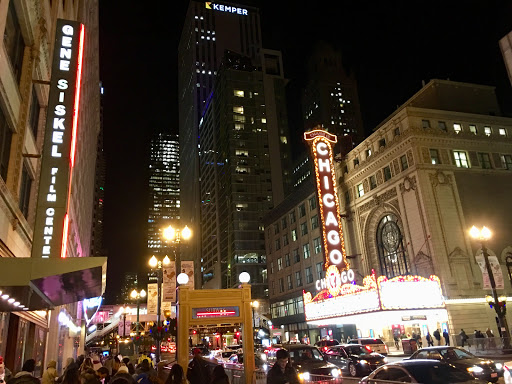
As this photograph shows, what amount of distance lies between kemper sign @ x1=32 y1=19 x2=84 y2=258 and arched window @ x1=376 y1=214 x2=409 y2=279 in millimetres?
37172

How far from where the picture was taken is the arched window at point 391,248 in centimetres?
4506

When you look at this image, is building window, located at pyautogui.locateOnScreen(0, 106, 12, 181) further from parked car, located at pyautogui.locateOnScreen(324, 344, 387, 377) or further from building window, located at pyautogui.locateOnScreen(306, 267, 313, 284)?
building window, located at pyautogui.locateOnScreen(306, 267, 313, 284)

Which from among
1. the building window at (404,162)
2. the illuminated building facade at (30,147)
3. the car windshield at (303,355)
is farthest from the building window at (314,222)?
the illuminated building facade at (30,147)

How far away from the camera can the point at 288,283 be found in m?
70.0

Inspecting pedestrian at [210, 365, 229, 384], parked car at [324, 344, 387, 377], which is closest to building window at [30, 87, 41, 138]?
pedestrian at [210, 365, 229, 384]

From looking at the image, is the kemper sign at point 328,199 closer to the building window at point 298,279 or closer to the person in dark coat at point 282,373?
the building window at point 298,279

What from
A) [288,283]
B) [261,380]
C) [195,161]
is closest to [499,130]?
[288,283]

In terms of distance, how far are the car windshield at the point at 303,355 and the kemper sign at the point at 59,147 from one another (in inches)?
421

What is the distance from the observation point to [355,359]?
2442 centimetres

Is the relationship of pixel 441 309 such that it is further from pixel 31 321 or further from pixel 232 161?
pixel 232 161

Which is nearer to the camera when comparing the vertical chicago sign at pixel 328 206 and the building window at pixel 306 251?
the vertical chicago sign at pixel 328 206

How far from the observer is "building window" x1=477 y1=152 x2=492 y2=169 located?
45.7m

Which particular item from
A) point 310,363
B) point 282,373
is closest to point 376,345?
point 310,363

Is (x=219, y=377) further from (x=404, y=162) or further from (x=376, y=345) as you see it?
(x=404, y=162)
